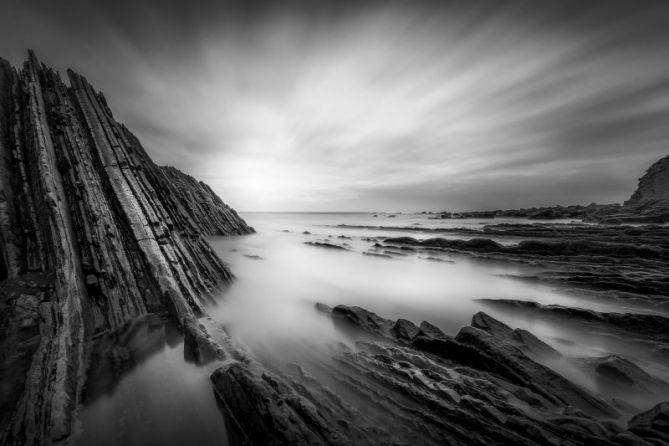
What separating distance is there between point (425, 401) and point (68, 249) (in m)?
7.82

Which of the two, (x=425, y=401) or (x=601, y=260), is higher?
(x=425, y=401)

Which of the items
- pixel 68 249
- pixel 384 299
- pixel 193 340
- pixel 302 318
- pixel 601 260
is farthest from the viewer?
pixel 601 260

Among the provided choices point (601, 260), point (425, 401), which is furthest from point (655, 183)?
point (425, 401)

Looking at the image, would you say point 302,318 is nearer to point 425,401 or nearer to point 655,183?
point 425,401

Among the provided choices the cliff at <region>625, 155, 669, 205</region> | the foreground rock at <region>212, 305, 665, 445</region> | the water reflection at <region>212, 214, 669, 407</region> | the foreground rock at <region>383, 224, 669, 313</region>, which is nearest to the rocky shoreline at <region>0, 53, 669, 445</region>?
the foreground rock at <region>212, 305, 665, 445</region>

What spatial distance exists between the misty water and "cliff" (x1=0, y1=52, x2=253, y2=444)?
1.77 ft

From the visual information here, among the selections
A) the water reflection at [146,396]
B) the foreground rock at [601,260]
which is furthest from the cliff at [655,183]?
the water reflection at [146,396]

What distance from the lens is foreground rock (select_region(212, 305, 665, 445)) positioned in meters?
2.64

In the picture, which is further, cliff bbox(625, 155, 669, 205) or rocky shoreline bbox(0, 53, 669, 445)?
cliff bbox(625, 155, 669, 205)

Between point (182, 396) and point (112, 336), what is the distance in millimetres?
2403

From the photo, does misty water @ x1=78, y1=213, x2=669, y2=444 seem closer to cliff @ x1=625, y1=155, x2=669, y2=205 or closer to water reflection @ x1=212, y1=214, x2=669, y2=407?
water reflection @ x1=212, y1=214, x2=669, y2=407

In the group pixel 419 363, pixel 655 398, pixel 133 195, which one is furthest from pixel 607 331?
pixel 133 195

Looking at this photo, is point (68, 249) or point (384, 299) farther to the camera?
point (384, 299)

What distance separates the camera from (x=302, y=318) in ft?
22.2
